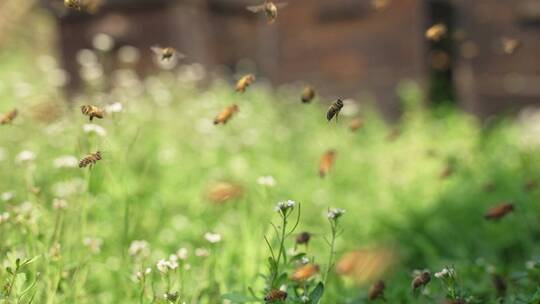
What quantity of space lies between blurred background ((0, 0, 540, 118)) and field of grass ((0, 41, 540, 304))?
1.03 m

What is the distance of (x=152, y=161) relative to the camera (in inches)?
207

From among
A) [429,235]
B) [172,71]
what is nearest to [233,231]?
[429,235]

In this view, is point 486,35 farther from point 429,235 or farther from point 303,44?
point 429,235

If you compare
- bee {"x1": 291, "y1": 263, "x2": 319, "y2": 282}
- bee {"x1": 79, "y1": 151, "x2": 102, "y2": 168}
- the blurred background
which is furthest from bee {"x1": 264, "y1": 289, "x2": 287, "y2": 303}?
the blurred background

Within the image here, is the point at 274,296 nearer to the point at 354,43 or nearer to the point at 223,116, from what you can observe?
the point at 223,116

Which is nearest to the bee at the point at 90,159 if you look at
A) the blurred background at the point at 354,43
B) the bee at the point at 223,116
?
the bee at the point at 223,116

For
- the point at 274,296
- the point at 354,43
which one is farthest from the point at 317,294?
the point at 354,43

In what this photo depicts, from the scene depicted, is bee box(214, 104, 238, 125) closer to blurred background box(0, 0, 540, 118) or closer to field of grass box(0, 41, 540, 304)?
field of grass box(0, 41, 540, 304)

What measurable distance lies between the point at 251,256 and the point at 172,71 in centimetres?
601

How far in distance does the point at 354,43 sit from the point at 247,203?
16.5 feet

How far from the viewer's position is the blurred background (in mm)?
8195

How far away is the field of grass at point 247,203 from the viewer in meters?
2.64

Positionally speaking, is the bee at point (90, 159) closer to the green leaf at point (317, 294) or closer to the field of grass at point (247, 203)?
the field of grass at point (247, 203)

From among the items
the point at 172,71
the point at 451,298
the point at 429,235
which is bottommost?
the point at 172,71
